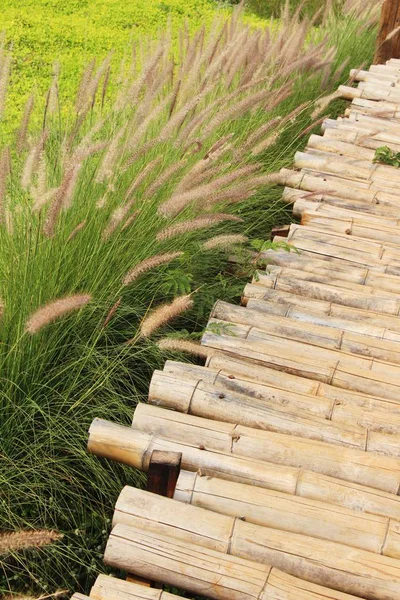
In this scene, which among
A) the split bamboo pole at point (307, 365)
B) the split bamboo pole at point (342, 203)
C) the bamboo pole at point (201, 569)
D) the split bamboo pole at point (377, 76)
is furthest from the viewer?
the split bamboo pole at point (377, 76)

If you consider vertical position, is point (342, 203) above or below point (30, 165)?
below

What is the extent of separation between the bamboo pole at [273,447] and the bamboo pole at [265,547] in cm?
29

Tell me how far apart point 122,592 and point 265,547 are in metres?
0.39

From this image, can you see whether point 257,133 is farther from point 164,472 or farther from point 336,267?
point 164,472

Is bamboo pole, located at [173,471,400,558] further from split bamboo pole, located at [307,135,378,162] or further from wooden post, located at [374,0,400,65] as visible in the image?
wooden post, located at [374,0,400,65]

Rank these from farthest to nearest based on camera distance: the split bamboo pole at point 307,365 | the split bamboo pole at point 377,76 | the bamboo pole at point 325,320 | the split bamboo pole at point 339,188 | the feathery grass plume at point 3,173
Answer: the split bamboo pole at point 377,76, the split bamboo pole at point 339,188, the bamboo pole at point 325,320, the split bamboo pole at point 307,365, the feathery grass plume at point 3,173

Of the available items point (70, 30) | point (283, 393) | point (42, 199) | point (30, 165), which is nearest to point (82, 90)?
point (30, 165)

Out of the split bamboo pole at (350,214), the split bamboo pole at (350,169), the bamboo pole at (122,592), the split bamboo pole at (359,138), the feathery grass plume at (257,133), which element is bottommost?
the bamboo pole at (122,592)

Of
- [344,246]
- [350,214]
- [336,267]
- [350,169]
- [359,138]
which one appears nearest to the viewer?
[336,267]

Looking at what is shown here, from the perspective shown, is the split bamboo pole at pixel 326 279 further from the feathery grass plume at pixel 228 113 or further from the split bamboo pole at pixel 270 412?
the split bamboo pole at pixel 270 412

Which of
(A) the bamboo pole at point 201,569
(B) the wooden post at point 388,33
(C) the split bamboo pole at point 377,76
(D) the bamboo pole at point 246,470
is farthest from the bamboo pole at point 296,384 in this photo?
(B) the wooden post at point 388,33

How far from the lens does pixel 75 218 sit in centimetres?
332

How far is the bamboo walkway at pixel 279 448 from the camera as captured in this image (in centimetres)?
229

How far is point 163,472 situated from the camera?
251cm
